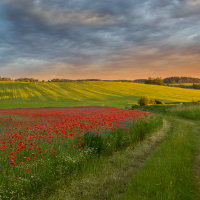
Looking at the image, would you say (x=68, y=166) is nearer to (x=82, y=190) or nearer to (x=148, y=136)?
(x=82, y=190)

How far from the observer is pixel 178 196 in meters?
3.62

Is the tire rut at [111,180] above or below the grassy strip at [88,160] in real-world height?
below

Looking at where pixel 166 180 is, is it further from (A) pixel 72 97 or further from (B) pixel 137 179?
(A) pixel 72 97

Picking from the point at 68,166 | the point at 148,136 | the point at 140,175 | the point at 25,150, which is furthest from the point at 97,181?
the point at 148,136

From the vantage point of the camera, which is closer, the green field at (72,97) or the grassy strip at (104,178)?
the grassy strip at (104,178)

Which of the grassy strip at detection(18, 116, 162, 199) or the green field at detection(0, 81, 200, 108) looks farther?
the green field at detection(0, 81, 200, 108)

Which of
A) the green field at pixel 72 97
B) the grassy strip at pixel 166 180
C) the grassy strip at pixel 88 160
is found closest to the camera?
the grassy strip at pixel 166 180

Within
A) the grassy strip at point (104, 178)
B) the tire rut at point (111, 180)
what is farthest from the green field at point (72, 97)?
the grassy strip at point (104, 178)

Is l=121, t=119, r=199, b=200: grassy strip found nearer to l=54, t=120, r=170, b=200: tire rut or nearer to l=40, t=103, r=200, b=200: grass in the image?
l=40, t=103, r=200, b=200: grass

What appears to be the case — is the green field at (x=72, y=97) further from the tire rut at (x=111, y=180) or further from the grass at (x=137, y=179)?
the grass at (x=137, y=179)

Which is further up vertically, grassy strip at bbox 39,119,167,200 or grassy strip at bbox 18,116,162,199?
grassy strip at bbox 18,116,162,199

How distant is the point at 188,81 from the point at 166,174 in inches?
7162

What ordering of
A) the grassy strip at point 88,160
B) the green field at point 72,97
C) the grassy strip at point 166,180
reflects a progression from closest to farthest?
1. the grassy strip at point 166,180
2. the grassy strip at point 88,160
3. the green field at point 72,97

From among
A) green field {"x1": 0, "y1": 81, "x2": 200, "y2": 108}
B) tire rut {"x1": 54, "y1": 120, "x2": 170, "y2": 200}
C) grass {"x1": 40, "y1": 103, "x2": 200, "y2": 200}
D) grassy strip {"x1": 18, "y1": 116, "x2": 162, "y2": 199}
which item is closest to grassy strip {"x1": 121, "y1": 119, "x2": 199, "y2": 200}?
grass {"x1": 40, "y1": 103, "x2": 200, "y2": 200}
